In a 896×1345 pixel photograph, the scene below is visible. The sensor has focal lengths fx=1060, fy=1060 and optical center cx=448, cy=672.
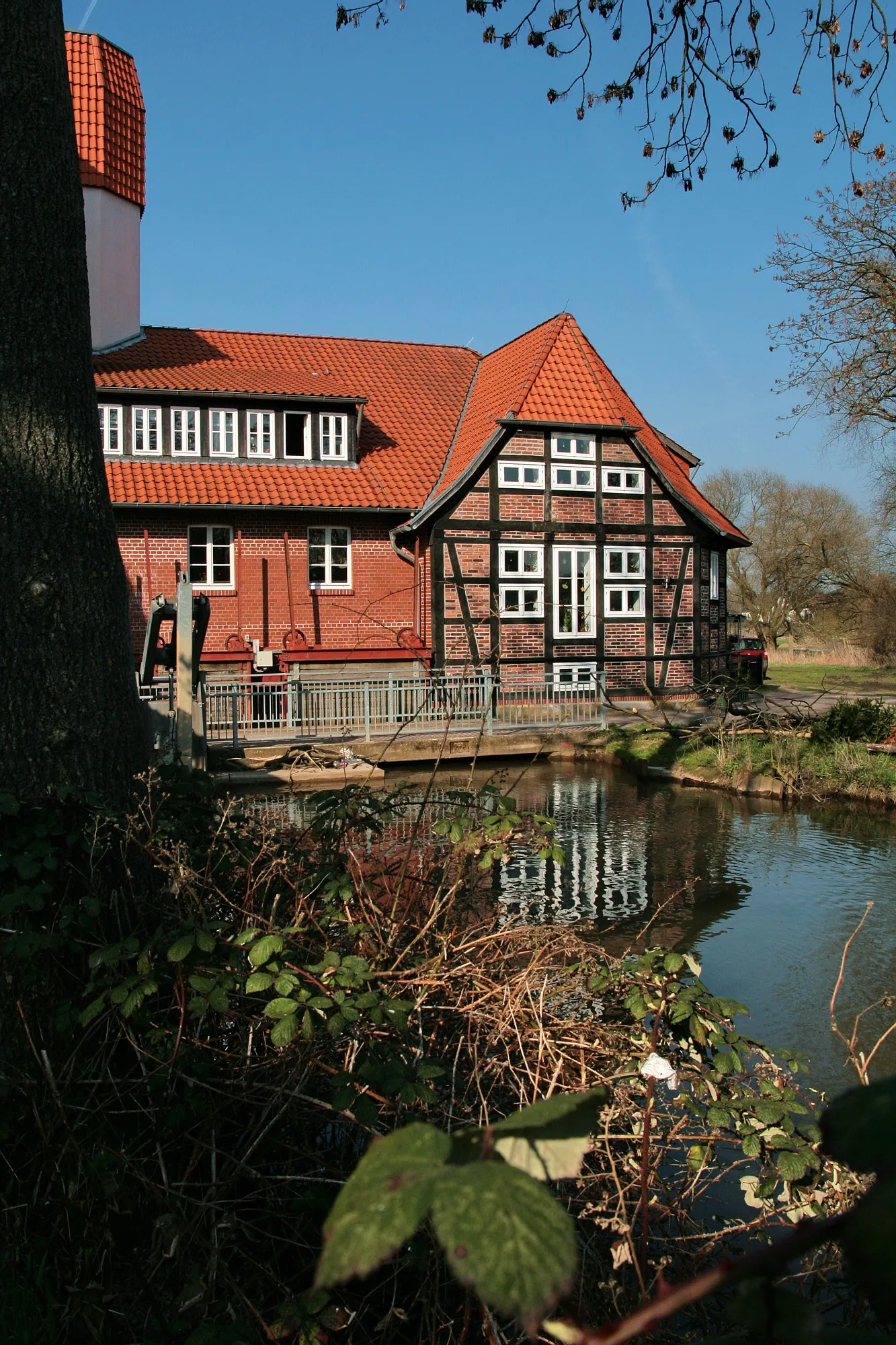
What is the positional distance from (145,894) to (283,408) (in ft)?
67.3

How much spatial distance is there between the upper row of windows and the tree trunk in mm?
18514

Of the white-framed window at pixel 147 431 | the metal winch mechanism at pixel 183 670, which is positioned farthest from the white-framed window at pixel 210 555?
the metal winch mechanism at pixel 183 670

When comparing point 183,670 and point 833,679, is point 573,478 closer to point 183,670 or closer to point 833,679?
point 183,670

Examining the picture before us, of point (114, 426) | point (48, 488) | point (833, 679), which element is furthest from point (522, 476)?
point (48, 488)

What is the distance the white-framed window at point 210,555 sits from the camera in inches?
860

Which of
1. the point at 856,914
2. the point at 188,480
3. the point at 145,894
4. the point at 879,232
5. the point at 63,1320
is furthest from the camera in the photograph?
the point at 188,480

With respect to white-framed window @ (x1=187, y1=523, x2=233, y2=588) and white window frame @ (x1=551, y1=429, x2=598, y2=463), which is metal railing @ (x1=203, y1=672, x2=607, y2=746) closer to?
white-framed window @ (x1=187, y1=523, x2=233, y2=588)

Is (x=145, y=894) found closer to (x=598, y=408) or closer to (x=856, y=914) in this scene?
(x=856, y=914)

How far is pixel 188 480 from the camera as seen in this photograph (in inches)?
856

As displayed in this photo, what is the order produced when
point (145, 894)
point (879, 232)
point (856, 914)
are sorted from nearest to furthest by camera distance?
point (145, 894) → point (856, 914) → point (879, 232)

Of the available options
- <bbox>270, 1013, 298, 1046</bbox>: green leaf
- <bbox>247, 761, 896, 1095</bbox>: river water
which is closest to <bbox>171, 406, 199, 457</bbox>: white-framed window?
<bbox>247, 761, 896, 1095</bbox>: river water

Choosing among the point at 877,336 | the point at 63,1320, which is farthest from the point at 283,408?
the point at 63,1320

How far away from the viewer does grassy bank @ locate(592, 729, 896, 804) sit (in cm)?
1352

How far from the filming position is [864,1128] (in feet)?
2.08
